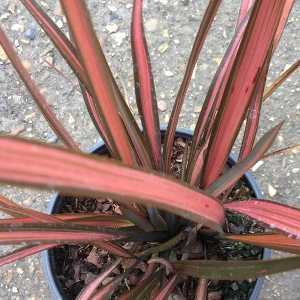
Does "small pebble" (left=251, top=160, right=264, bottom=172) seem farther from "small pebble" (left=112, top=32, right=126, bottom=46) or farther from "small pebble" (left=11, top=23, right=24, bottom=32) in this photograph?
"small pebble" (left=11, top=23, right=24, bottom=32)

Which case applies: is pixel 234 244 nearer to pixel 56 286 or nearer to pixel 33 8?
pixel 56 286

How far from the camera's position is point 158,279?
2.43 feet

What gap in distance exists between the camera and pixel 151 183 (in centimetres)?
34

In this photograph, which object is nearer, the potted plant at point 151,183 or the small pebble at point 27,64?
the potted plant at point 151,183

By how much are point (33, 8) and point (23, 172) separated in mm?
438

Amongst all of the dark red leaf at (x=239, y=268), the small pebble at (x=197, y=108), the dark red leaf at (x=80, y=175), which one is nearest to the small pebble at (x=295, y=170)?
the small pebble at (x=197, y=108)

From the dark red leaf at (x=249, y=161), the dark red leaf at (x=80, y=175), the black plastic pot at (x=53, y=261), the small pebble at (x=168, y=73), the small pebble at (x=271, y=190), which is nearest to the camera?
the dark red leaf at (x=80, y=175)

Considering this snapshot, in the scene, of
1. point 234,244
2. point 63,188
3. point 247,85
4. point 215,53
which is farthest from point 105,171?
point 215,53

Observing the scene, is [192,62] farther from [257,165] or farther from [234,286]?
→ [257,165]

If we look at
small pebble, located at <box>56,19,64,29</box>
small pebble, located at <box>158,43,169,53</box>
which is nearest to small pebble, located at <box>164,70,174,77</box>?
small pebble, located at <box>158,43,169,53</box>

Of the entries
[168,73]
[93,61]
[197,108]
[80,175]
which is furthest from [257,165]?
[80,175]

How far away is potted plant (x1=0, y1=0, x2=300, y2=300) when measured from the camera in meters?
0.31

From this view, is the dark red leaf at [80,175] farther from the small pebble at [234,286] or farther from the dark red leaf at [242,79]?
the small pebble at [234,286]

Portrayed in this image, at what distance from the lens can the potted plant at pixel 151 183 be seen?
0.31 m
